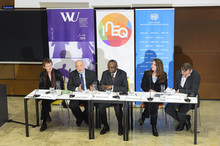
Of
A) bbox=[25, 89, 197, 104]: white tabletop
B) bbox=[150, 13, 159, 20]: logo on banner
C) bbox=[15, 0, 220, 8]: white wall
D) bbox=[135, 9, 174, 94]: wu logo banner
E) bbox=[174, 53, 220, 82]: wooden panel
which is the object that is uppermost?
bbox=[15, 0, 220, 8]: white wall

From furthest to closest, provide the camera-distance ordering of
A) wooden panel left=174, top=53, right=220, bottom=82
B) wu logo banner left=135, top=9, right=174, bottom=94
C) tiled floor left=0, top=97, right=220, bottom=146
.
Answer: wooden panel left=174, top=53, right=220, bottom=82
wu logo banner left=135, top=9, right=174, bottom=94
tiled floor left=0, top=97, right=220, bottom=146

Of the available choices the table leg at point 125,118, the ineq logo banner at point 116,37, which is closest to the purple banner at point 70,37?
the ineq logo banner at point 116,37

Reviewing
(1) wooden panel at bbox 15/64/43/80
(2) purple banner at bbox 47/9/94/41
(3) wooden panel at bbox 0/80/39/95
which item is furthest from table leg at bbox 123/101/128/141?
(3) wooden panel at bbox 0/80/39/95

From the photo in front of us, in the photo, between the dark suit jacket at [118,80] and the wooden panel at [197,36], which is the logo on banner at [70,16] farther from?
the wooden panel at [197,36]

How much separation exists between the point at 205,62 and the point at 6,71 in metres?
4.74

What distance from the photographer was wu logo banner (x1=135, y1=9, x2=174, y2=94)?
640 cm

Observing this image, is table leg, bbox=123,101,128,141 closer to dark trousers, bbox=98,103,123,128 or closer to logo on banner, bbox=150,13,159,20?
Answer: dark trousers, bbox=98,103,123,128

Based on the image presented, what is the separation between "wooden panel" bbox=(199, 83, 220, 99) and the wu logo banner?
981 millimetres

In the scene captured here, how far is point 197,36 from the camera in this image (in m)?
6.91

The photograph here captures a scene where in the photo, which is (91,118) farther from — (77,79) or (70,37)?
(70,37)

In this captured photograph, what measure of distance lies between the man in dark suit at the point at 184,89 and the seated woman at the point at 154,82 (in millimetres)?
258

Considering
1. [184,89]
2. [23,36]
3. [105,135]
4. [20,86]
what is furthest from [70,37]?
[184,89]

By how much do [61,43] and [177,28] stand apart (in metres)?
2.58

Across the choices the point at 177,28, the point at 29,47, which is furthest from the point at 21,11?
the point at 177,28
